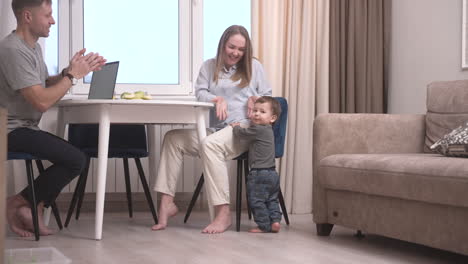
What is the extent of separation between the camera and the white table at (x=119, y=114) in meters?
3.08

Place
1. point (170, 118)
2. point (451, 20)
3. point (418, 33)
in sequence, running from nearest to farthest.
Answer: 1. point (170, 118)
2. point (451, 20)
3. point (418, 33)

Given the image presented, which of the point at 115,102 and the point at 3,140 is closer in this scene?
the point at 3,140

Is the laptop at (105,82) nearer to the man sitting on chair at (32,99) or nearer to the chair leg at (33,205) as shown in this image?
the man sitting on chair at (32,99)

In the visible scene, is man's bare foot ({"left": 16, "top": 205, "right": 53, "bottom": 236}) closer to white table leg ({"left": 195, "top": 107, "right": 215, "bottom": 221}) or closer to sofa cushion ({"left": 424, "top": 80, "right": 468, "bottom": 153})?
white table leg ({"left": 195, "top": 107, "right": 215, "bottom": 221})

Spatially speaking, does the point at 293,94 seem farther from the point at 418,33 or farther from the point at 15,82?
the point at 15,82

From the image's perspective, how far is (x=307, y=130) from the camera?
14.2 feet

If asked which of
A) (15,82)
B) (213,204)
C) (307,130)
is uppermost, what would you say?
(15,82)

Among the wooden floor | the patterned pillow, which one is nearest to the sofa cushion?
the patterned pillow

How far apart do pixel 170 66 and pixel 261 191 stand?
146 centimetres

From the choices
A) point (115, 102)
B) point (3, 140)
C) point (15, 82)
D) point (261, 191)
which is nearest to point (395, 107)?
point (261, 191)

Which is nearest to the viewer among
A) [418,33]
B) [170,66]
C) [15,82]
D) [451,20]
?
[15,82]

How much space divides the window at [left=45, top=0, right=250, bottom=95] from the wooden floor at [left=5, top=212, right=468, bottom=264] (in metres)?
1.21

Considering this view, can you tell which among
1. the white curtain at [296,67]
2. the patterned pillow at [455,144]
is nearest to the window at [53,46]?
the white curtain at [296,67]

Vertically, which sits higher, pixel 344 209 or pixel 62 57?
pixel 62 57
